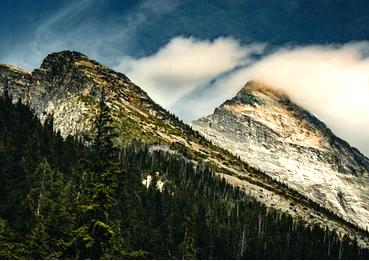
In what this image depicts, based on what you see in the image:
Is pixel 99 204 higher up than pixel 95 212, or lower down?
higher up

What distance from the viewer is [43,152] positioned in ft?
484

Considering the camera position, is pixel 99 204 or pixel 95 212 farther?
pixel 99 204

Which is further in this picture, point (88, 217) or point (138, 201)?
point (138, 201)

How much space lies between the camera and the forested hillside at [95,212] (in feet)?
142

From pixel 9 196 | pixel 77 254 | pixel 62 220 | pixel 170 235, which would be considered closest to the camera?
pixel 77 254

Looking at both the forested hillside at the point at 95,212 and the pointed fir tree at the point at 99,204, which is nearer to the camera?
the pointed fir tree at the point at 99,204

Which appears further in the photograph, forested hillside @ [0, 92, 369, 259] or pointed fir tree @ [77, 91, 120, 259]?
forested hillside @ [0, 92, 369, 259]

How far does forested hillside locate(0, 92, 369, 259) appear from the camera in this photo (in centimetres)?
4328

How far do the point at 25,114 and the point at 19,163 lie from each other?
47.9 m

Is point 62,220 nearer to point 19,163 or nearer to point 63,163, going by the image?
→ point 19,163

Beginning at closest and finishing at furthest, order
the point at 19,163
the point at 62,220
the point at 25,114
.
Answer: the point at 62,220
the point at 19,163
the point at 25,114

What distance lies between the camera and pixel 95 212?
4244 cm

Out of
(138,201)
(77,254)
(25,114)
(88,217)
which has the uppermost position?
(25,114)

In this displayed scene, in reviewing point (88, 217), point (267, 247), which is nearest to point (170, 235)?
point (267, 247)
